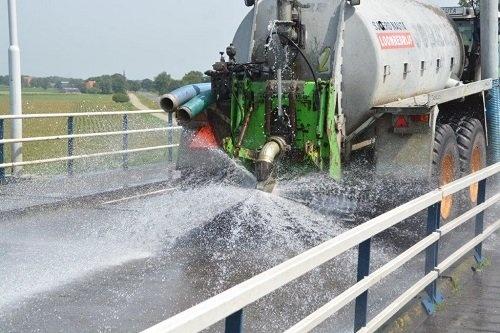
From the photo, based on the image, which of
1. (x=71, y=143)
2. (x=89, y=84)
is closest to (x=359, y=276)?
Result: (x=71, y=143)

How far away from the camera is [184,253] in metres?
8.89

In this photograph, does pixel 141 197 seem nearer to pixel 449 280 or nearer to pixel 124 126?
pixel 124 126

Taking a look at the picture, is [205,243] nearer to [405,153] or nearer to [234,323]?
[405,153]

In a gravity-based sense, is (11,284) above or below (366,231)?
below

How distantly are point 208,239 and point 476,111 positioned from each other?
5397 millimetres

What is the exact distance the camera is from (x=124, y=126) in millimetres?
15828

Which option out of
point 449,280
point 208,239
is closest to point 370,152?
point 208,239

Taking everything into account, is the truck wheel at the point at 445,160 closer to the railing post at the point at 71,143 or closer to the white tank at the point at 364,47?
the white tank at the point at 364,47

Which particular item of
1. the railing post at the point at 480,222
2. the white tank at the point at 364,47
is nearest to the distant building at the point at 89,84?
the white tank at the point at 364,47

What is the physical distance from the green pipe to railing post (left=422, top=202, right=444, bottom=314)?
12.5 ft

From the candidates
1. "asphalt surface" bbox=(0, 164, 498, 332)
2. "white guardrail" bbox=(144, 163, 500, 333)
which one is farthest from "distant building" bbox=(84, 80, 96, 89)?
"white guardrail" bbox=(144, 163, 500, 333)

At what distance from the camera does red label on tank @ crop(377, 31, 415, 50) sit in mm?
9993

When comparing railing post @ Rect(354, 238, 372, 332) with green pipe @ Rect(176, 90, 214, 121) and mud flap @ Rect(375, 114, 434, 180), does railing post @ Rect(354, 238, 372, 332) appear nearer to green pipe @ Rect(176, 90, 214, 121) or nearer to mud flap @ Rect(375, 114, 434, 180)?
green pipe @ Rect(176, 90, 214, 121)

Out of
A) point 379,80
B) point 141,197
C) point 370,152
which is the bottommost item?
point 141,197
